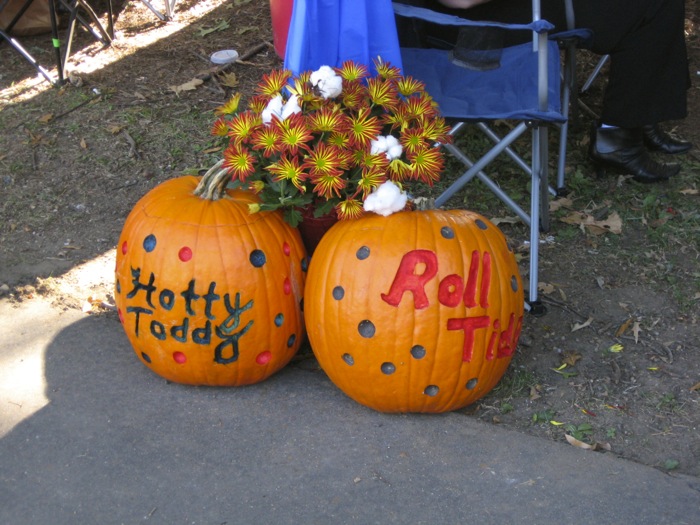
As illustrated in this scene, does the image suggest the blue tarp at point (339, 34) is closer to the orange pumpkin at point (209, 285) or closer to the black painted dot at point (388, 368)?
the orange pumpkin at point (209, 285)

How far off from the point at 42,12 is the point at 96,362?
356cm

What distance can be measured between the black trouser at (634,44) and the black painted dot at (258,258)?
1.71 metres

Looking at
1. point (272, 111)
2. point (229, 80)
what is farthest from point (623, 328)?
point (229, 80)

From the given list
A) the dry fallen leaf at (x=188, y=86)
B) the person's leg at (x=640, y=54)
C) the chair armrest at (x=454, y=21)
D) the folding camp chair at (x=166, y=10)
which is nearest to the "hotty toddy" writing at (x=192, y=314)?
the chair armrest at (x=454, y=21)

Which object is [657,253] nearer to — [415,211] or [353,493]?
[415,211]

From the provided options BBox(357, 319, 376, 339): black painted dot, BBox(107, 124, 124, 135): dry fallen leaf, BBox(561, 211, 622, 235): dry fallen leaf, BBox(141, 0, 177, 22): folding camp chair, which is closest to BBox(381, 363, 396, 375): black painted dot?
BBox(357, 319, 376, 339): black painted dot

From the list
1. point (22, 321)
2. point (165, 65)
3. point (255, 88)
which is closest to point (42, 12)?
point (165, 65)

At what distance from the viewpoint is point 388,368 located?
8.40ft

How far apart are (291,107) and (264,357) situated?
2.79ft

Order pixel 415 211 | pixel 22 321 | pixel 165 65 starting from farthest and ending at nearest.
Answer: pixel 165 65
pixel 22 321
pixel 415 211

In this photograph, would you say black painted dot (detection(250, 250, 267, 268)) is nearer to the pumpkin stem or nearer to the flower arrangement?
the flower arrangement

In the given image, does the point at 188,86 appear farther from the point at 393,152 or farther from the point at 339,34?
the point at 393,152

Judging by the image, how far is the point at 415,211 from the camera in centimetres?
263

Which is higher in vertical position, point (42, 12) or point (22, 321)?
point (42, 12)
